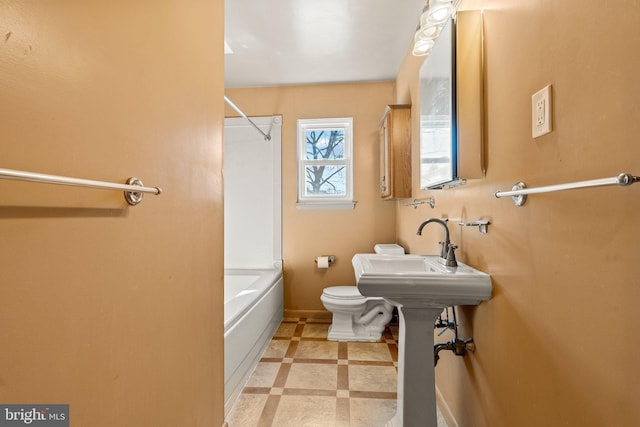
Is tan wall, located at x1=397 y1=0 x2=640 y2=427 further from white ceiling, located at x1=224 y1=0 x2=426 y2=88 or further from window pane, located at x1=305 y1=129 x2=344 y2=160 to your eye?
window pane, located at x1=305 y1=129 x2=344 y2=160

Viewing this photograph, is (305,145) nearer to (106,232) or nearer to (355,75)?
(355,75)

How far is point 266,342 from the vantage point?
2.68 m

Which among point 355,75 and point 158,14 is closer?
point 158,14

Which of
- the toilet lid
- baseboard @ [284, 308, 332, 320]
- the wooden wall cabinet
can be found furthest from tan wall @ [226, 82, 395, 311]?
the wooden wall cabinet

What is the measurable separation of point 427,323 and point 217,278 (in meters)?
0.95

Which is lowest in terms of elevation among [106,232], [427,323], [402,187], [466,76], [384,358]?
[384,358]

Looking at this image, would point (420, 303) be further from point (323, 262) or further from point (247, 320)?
point (323, 262)

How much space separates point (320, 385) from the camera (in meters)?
2.06

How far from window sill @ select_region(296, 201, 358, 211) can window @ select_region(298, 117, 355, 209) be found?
10 mm

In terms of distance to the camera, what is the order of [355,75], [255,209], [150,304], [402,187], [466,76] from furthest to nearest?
1. [255,209]
2. [355,75]
3. [402,187]
4. [466,76]
5. [150,304]

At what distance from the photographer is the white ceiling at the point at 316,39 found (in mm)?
2107

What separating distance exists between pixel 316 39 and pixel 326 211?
5.18 ft

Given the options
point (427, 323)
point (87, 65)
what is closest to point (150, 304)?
point (87, 65)

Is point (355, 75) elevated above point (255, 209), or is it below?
above
